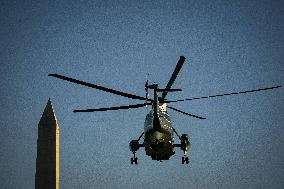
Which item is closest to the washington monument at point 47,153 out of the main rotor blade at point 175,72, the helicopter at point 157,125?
the helicopter at point 157,125

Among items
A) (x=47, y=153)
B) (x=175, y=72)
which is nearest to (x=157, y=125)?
(x=175, y=72)

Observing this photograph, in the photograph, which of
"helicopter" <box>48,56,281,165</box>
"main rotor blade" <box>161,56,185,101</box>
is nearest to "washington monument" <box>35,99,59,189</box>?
"helicopter" <box>48,56,281,165</box>

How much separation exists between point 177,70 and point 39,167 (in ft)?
184

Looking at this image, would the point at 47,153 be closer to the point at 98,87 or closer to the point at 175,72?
the point at 98,87

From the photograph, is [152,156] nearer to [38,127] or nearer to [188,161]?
[188,161]

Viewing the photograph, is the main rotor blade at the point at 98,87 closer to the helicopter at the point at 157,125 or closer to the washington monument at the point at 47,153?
the helicopter at the point at 157,125

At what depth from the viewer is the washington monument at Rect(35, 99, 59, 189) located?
65.1 metres

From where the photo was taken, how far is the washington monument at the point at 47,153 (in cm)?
6512

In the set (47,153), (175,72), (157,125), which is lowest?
(157,125)

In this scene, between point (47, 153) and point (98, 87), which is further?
point (47, 153)

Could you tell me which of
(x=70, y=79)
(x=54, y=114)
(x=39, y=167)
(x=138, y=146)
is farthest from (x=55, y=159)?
(x=70, y=79)

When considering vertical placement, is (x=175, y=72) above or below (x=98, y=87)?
above

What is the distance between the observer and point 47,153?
65.6m

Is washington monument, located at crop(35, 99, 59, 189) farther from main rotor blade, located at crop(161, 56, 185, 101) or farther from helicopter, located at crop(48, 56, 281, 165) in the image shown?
main rotor blade, located at crop(161, 56, 185, 101)
